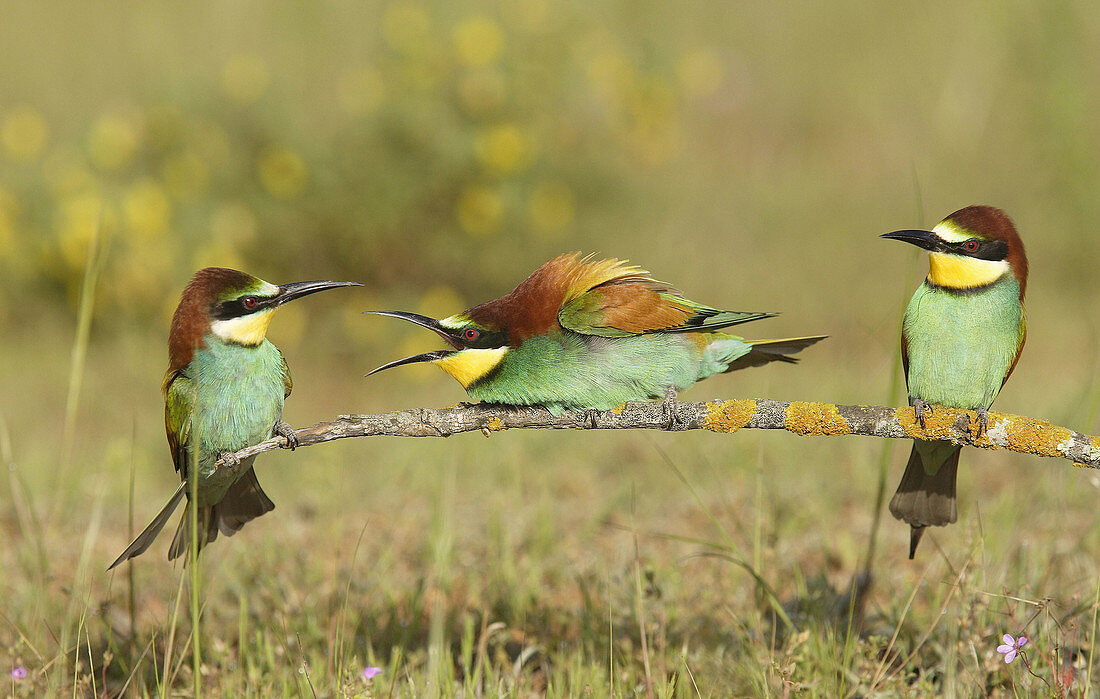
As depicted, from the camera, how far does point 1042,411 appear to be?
422 centimetres

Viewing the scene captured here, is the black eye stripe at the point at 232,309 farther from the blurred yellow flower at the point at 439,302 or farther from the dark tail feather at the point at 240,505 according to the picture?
the blurred yellow flower at the point at 439,302

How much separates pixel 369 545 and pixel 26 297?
4.18 m

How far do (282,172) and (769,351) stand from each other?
15.5 feet

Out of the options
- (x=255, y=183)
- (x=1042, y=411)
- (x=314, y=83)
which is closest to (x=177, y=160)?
(x=255, y=183)

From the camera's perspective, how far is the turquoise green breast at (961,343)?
1.63 meters

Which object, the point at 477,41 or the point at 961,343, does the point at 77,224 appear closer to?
the point at 477,41

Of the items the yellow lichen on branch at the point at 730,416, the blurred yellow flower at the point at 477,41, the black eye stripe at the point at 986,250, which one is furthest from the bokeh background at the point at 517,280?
the yellow lichen on branch at the point at 730,416

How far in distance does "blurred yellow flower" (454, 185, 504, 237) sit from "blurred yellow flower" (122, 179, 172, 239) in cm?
169

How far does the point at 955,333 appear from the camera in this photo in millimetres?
1651

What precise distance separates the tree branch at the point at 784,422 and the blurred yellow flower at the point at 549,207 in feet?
14.7

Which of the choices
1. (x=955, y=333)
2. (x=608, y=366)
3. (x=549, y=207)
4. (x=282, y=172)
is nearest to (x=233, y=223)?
(x=282, y=172)

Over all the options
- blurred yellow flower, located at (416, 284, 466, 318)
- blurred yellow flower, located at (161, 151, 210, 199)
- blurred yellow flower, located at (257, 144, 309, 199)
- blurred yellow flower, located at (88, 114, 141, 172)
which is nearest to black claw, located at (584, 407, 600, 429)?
blurred yellow flower, located at (416, 284, 466, 318)

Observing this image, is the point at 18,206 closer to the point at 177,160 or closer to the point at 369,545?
the point at 177,160

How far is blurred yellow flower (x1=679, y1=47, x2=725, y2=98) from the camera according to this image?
7447 millimetres
